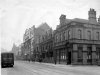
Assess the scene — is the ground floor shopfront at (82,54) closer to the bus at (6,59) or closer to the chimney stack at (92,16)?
the chimney stack at (92,16)

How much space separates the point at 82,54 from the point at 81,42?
2.90 metres

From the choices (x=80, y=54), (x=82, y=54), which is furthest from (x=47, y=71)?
(x=82, y=54)

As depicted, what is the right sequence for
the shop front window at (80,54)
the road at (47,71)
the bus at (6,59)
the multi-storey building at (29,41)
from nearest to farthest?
1. the road at (47,71)
2. the bus at (6,59)
3. the shop front window at (80,54)
4. the multi-storey building at (29,41)

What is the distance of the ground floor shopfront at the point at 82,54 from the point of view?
133 feet

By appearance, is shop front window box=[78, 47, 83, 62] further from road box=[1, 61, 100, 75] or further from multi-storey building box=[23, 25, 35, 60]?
multi-storey building box=[23, 25, 35, 60]

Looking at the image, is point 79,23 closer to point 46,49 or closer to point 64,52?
point 64,52

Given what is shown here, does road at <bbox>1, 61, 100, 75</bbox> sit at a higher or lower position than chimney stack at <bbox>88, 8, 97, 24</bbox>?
lower

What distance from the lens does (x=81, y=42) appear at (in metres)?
41.6

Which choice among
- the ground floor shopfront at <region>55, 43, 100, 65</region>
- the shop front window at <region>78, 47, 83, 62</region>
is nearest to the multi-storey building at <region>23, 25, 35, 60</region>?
the ground floor shopfront at <region>55, 43, 100, 65</region>

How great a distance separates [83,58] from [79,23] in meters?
8.50

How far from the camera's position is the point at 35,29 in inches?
3499

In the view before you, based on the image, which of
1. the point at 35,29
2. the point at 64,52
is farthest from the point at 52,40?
the point at 35,29

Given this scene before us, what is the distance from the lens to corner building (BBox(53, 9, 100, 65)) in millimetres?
40869

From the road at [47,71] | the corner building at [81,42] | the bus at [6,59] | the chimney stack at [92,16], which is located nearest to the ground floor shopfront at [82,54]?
the corner building at [81,42]
